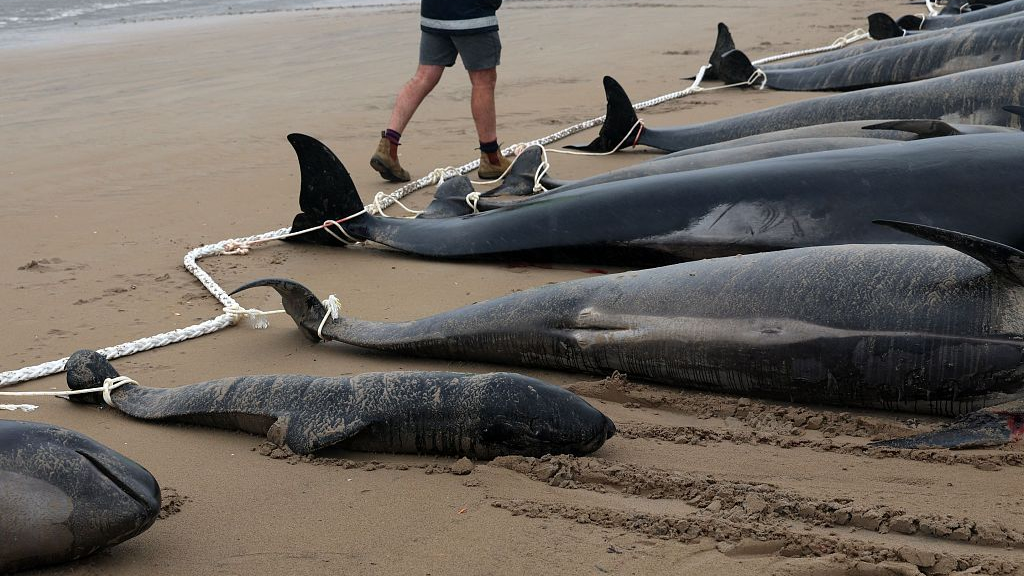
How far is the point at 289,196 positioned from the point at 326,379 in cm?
404

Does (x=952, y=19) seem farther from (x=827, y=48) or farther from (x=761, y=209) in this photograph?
(x=761, y=209)

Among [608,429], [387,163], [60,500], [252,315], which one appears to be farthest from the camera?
[387,163]

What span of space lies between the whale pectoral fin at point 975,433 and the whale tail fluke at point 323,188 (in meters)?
3.70

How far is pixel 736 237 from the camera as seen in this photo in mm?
5066

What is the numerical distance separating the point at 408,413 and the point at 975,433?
1.71m

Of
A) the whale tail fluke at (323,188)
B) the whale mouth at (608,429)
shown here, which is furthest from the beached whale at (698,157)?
the whale mouth at (608,429)

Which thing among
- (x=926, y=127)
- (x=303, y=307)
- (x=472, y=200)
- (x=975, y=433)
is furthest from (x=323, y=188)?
(x=975, y=433)

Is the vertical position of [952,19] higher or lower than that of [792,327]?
higher

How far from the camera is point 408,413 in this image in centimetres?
350

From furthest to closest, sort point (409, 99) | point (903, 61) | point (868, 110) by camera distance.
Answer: point (903, 61) < point (409, 99) < point (868, 110)

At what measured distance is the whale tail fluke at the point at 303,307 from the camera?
184 inches

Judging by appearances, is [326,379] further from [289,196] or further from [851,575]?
[289,196]

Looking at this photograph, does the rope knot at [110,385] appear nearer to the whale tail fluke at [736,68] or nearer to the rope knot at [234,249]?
the rope knot at [234,249]

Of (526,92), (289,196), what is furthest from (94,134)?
(526,92)
